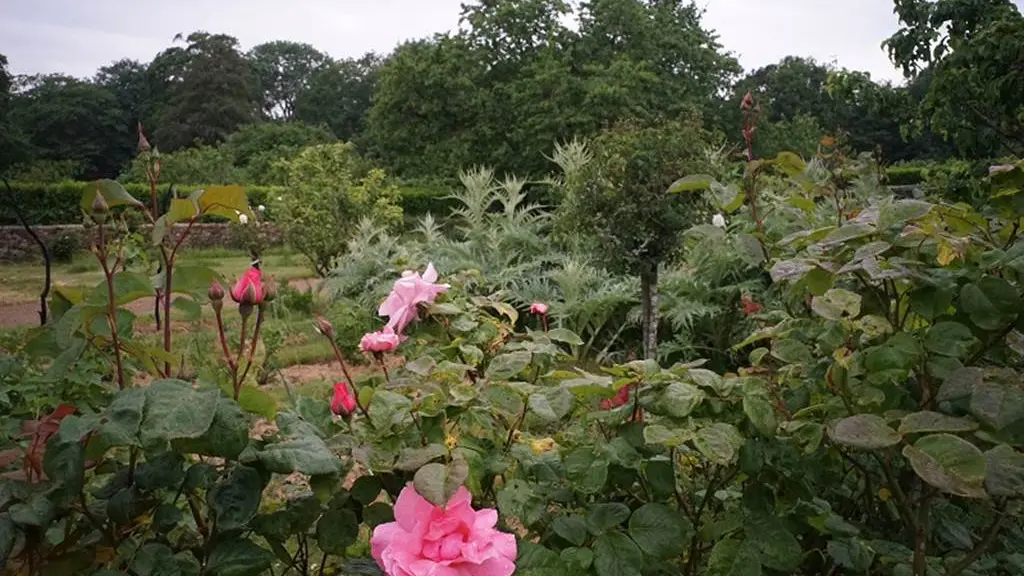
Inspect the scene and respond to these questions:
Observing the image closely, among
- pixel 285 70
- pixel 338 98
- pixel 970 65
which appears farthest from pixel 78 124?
pixel 970 65

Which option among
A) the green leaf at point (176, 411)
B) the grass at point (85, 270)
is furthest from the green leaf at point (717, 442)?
the grass at point (85, 270)

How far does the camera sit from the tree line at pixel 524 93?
143 inches

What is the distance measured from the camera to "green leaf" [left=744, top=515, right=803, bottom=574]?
2.76 ft

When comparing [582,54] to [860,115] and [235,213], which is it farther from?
[235,213]

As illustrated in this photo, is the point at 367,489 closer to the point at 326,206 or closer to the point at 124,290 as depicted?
the point at 124,290

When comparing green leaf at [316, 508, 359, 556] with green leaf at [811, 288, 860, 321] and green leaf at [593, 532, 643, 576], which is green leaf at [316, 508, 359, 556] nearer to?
green leaf at [593, 532, 643, 576]

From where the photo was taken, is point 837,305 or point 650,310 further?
point 650,310

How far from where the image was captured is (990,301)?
83 cm

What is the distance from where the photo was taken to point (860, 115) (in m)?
28.4

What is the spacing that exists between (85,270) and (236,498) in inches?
398

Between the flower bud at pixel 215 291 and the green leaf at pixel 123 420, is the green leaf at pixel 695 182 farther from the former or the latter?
the green leaf at pixel 123 420

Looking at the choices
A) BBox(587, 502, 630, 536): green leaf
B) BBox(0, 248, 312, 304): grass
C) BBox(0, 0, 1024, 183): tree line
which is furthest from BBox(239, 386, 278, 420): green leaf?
BBox(0, 248, 312, 304): grass

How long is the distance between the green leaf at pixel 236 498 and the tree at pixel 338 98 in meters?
37.5

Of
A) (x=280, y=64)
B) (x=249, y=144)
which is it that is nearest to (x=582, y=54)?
(x=249, y=144)
